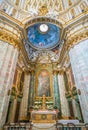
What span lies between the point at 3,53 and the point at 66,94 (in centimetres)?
778

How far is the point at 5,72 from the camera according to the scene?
271 inches

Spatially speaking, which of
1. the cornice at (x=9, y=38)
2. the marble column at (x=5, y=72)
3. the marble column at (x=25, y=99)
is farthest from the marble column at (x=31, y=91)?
the cornice at (x=9, y=38)

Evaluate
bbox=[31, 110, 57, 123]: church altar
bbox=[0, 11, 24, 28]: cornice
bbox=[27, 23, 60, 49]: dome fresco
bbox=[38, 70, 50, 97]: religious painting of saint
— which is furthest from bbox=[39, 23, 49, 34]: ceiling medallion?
A: bbox=[31, 110, 57, 123]: church altar

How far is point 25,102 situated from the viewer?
1116 centimetres

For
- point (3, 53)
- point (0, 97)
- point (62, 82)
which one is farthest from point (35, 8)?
point (0, 97)

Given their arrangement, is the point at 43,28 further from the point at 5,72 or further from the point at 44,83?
the point at 5,72

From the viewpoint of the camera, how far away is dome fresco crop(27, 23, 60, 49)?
14.4 m

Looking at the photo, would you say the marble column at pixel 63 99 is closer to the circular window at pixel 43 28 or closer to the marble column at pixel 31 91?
the marble column at pixel 31 91

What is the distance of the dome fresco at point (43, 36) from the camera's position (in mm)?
14445

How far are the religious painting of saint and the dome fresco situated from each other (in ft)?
13.6

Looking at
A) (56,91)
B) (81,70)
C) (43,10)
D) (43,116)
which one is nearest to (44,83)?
(56,91)

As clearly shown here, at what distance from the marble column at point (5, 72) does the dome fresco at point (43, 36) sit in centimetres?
670

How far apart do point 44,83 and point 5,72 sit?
6587 millimetres

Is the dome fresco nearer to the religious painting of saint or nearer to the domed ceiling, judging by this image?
the domed ceiling
